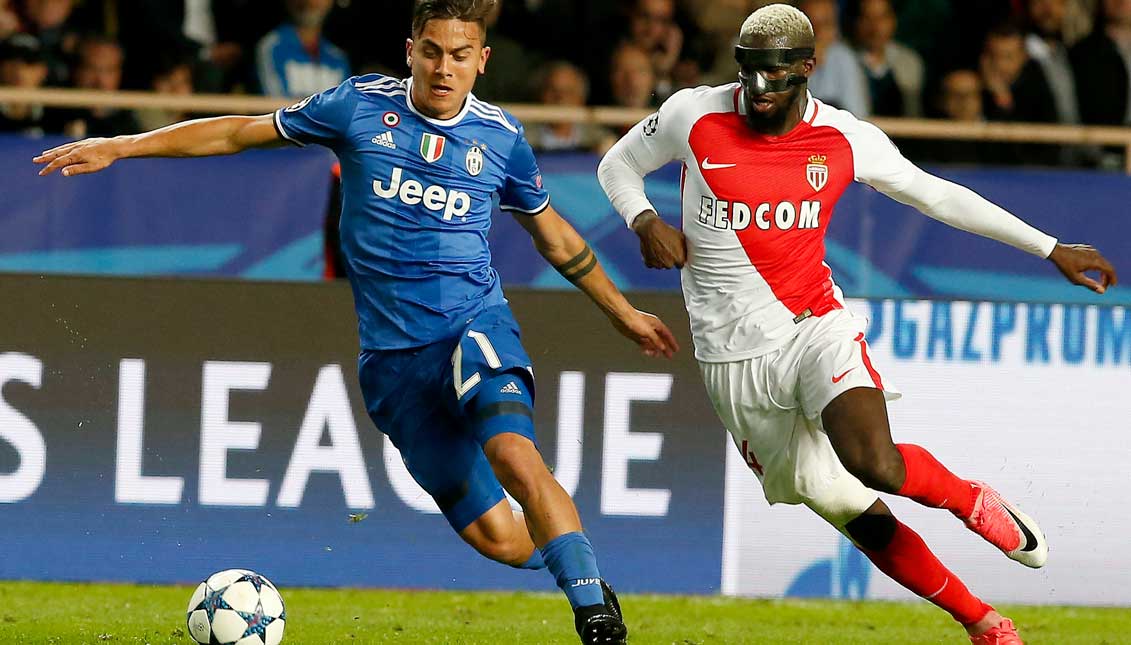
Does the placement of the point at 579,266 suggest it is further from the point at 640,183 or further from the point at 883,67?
the point at 883,67

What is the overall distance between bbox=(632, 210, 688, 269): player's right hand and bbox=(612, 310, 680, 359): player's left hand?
20cm

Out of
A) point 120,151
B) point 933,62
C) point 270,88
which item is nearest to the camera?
point 120,151

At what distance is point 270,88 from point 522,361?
5143 millimetres

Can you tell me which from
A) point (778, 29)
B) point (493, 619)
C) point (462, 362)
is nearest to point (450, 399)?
point (462, 362)

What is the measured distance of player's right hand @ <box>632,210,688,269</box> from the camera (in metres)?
6.14

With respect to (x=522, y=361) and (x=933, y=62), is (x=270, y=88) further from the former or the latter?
(x=522, y=361)

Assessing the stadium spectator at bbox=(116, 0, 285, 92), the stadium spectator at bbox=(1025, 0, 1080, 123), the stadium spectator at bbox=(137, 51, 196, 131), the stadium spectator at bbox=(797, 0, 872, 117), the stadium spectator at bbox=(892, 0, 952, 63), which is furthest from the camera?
the stadium spectator at bbox=(892, 0, 952, 63)

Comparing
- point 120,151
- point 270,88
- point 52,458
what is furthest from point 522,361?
point 270,88

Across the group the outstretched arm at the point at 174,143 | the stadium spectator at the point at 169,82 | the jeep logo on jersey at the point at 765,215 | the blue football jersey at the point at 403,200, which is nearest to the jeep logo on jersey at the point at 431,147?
the blue football jersey at the point at 403,200

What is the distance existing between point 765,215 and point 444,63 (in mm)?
1290

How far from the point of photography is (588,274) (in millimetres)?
6176

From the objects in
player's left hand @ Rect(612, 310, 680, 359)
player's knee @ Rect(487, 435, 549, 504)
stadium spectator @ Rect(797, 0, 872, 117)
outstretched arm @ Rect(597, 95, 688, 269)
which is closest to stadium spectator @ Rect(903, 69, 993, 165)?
stadium spectator @ Rect(797, 0, 872, 117)

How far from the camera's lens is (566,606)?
7512 mm

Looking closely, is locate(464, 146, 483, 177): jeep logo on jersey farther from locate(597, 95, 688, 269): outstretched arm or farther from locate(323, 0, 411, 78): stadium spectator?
locate(323, 0, 411, 78): stadium spectator
